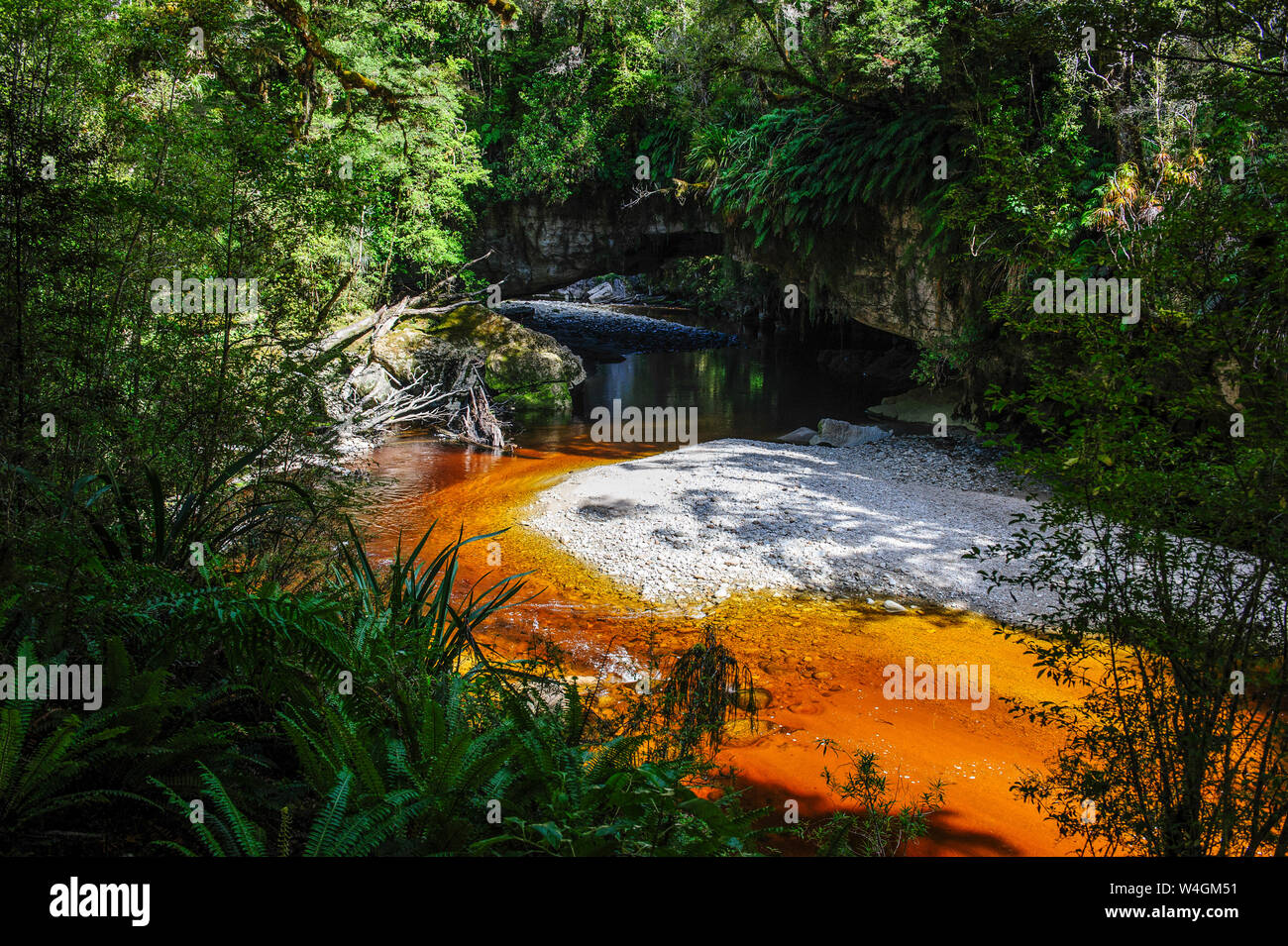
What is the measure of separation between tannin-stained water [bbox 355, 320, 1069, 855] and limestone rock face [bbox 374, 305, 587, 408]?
504 centimetres

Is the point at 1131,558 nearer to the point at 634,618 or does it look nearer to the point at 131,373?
the point at 634,618

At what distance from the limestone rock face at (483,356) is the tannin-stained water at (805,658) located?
16.5 ft

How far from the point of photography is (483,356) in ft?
56.7

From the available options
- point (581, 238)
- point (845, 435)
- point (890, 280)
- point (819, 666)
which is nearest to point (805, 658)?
point (819, 666)

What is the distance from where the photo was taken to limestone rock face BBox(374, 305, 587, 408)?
54.1ft

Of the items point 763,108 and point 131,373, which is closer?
point 131,373

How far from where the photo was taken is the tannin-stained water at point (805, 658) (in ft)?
16.0

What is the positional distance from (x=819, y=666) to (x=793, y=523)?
3336 millimetres

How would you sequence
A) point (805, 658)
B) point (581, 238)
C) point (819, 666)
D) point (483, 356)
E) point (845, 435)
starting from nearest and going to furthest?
1. point (819, 666)
2. point (805, 658)
3. point (845, 435)
4. point (483, 356)
5. point (581, 238)

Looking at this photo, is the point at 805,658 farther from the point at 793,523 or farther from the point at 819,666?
the point at 793,523

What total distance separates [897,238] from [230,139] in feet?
41.8

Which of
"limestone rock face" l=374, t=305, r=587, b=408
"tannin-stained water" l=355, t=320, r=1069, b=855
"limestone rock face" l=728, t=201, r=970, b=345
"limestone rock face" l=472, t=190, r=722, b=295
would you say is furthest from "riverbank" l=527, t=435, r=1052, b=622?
"limestone rock face" l=472, t=190, r=722, b=295

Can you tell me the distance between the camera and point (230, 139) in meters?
4.72

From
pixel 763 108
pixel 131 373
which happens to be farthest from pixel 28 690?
pixel 763 108
